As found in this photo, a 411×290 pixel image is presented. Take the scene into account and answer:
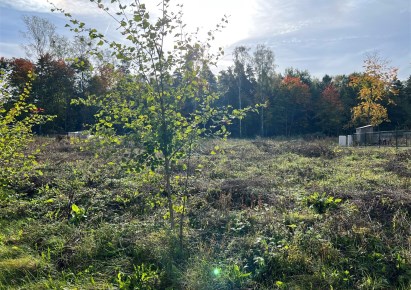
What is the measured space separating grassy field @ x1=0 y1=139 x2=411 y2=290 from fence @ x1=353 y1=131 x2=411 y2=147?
1310 cm

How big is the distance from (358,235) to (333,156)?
9.04m

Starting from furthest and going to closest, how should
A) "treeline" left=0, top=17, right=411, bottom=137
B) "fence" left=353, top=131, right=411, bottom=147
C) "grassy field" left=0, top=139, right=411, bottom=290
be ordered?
"treeline" left=0, top=17, right=411, bottom=137 < "fence" left=353, top=131, right=411, bottom=147 < "grassy field" left=0, top=139, right=411, bottom=290

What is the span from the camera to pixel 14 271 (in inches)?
135

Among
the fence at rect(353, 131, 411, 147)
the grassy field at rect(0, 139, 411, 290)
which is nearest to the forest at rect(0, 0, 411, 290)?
the grassy field at rect(0, 139, 411, 290)

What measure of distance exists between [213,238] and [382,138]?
1875cm

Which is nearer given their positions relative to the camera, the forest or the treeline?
the forest

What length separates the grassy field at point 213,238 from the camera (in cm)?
320

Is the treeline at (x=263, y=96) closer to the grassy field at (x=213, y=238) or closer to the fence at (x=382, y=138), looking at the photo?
the fence at (x=382, y=138)

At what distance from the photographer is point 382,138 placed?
18906 mm

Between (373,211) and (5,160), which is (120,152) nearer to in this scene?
(5,160)

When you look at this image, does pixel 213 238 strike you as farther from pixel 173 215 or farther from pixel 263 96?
pixel 263 96

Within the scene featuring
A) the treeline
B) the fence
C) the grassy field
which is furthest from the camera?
the treeline

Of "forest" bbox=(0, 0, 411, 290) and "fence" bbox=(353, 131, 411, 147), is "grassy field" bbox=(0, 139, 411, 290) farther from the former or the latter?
"fence" bbox=(353, 131, 411, 147)

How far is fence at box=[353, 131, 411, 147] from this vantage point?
1727 centimetres
